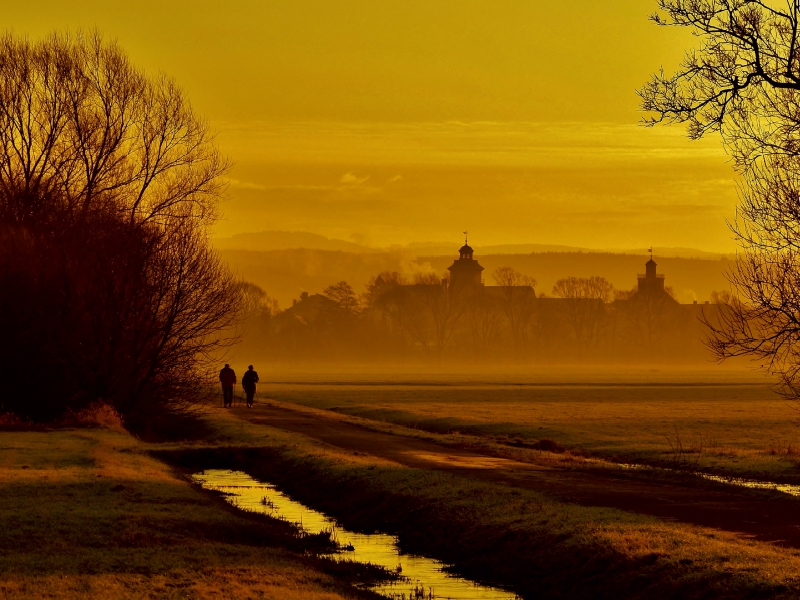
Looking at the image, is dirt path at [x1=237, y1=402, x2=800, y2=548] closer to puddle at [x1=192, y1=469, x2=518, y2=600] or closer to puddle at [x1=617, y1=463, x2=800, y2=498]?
puddle at [x1=617, y1=463, x2=800, y2=498]

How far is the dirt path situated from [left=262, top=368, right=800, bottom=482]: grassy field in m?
4.54

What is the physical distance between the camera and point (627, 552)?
18.4m

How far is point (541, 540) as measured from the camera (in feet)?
66.6

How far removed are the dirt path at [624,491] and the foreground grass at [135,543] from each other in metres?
7.09

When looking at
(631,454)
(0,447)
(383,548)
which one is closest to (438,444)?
(631,454)

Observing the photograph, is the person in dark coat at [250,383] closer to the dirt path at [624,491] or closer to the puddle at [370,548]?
the dirt path at [624,491]

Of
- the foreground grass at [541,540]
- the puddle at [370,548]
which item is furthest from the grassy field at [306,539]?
the puddle at [370,548]

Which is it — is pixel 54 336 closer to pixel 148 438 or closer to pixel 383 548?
pixel 148 438

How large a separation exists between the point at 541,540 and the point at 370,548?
3.59 metres

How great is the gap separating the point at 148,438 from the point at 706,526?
29176 mm

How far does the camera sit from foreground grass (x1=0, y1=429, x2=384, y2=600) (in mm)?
16500

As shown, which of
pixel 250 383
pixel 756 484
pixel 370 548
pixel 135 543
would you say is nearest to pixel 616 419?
pixel 250 383

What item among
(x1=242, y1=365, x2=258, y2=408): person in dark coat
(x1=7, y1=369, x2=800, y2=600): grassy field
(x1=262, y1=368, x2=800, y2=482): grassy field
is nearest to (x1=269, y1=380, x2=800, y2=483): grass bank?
(x1=262, y1=368, x2=800, y2=482): grassy field

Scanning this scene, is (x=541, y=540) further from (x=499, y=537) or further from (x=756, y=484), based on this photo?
(x=756, y=484)
